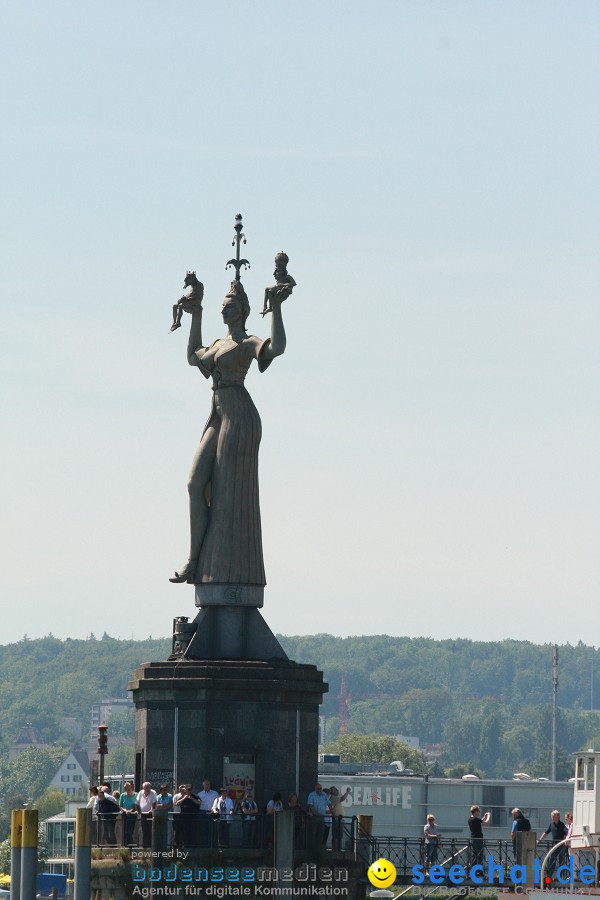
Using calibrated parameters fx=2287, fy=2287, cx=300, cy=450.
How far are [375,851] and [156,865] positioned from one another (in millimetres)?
4642

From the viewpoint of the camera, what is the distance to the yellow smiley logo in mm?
42812

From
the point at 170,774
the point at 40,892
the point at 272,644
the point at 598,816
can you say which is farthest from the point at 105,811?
the point at 40,892

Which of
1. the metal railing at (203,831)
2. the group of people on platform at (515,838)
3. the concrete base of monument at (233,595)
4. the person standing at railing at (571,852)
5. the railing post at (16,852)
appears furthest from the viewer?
the concrete base of monument at (233,595)

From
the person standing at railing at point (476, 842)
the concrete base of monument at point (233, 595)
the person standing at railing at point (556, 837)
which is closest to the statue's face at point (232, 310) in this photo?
the concrete base of monument at point (233, 595)

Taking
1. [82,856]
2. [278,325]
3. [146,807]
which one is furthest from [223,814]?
[278,325]

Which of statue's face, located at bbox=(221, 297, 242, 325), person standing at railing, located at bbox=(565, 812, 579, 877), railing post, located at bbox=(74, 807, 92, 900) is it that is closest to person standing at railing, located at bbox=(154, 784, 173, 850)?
railing post, located at bbox=(74, 807, 92, 900)

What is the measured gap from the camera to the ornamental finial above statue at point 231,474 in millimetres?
45031

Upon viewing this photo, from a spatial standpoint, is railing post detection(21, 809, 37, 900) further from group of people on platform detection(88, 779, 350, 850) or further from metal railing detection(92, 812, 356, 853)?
metal railing detection(92, 812, 356, 853)

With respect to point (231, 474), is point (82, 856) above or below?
below

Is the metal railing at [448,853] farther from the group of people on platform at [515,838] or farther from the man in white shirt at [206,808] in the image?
the man in white shirt at [206,808]

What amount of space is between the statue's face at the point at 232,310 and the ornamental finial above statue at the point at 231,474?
0.02 m

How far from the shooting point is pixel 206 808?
42344 millimetres

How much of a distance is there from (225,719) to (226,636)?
2147 mm

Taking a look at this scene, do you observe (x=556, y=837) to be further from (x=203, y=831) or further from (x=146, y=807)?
(x=146, y=807)
